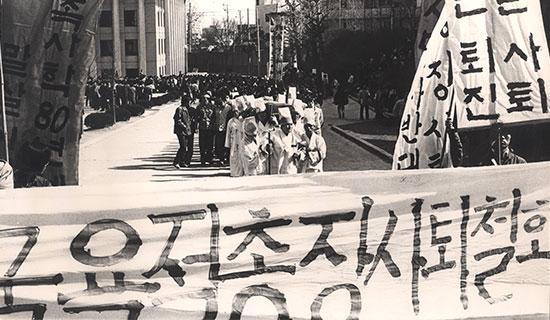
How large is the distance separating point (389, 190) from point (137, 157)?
1292 cm

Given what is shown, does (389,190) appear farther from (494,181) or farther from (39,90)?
(39,90)

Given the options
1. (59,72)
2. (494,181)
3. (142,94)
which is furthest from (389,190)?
(142,94)

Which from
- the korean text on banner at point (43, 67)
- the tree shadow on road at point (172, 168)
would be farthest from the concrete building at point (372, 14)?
the korean text on banner at point (43, 67)

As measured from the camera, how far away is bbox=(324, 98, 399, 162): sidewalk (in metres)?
16.6

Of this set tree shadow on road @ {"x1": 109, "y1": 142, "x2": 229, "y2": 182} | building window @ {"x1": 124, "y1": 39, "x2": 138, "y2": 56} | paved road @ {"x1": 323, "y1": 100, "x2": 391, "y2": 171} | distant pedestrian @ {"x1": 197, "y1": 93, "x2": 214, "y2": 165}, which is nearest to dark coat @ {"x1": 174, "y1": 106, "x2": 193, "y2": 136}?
distant pedestrian @ {"x1": 197, "y1": 93, "x2": 214, "y2": 165}

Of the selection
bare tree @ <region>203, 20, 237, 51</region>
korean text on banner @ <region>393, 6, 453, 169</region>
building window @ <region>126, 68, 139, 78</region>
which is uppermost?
bare tree @ <region>203, 20, 237, 51</region>

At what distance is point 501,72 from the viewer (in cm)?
580

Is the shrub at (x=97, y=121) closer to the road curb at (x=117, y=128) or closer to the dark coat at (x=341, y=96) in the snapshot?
the road curb at (x=117, y=128)

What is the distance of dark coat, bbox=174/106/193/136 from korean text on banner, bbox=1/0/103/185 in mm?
9220

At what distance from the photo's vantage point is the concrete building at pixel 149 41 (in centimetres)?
2820

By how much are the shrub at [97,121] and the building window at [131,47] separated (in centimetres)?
1755

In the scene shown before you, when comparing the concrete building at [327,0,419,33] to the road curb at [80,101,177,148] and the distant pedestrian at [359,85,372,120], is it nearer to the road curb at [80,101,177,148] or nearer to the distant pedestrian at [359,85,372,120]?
the distant pedestrian at [359,85,372,120]

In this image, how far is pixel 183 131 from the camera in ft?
49.0

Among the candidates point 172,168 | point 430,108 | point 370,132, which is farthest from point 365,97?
point 430,108
